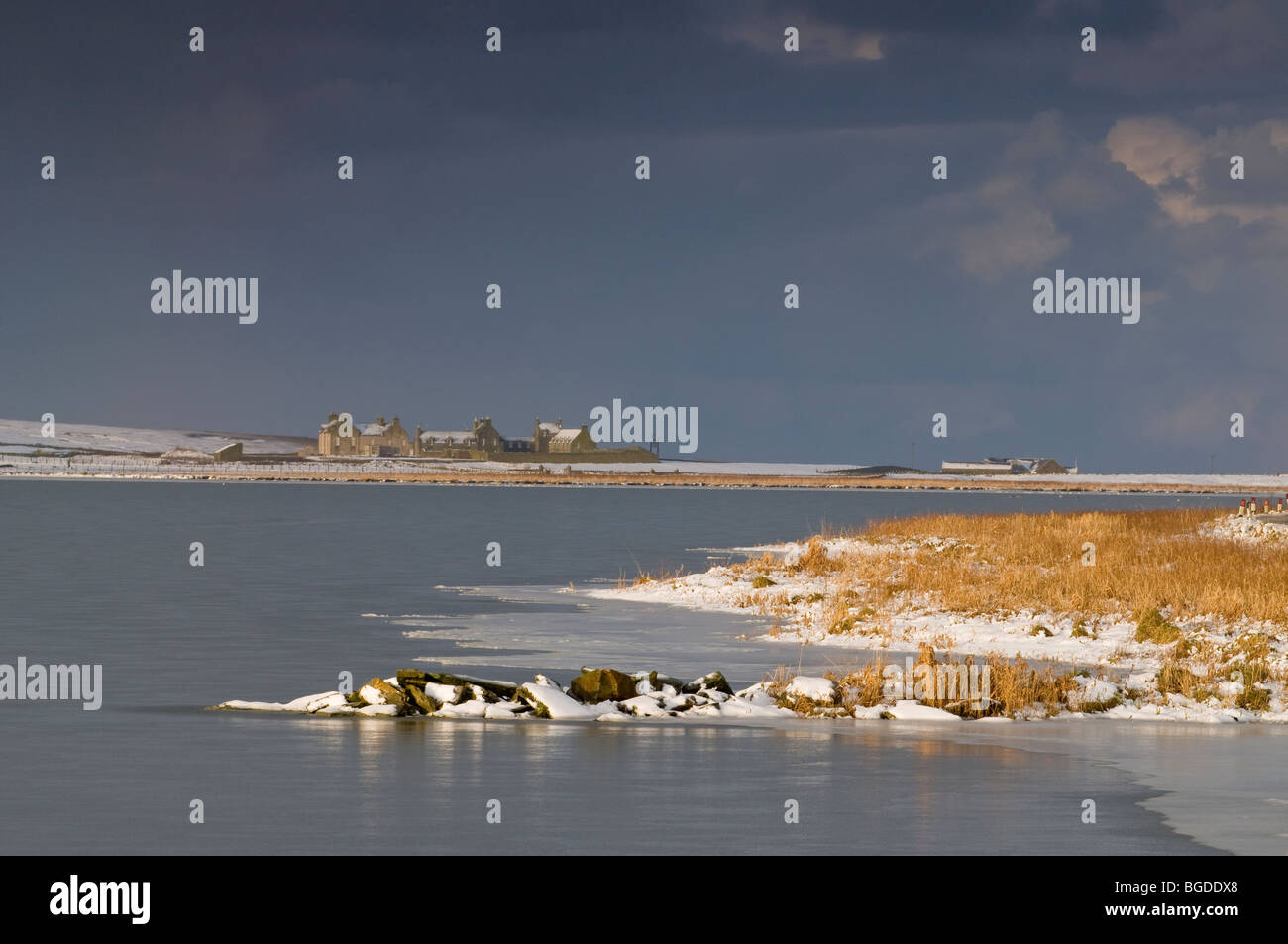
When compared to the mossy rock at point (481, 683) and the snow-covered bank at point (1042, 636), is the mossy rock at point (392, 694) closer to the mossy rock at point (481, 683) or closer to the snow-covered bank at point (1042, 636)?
the mossy rock at point (481, 683)

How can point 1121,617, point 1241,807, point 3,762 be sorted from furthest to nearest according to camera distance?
point 1121,617, point 3,762, point 1241,807

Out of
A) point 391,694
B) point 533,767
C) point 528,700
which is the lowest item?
point 533,767

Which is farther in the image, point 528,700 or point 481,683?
point 481,683

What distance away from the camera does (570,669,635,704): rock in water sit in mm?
22297

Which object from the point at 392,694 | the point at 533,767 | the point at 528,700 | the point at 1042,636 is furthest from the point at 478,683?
the point at 1042,636

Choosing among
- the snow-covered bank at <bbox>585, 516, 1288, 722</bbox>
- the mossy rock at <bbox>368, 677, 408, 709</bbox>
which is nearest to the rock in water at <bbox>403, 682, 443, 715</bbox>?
the mossy rock at <bbox>368, 677, 408, 709</bbox>

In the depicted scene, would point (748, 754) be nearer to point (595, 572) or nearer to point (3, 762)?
point (3, 762)

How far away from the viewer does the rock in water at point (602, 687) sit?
22.3 meters

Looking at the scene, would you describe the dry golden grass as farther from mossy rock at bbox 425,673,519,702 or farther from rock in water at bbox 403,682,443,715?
rock in water at bbox 403,682,443,715

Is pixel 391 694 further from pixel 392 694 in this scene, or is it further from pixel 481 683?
pixel 481 683

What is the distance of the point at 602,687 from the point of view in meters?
22.4

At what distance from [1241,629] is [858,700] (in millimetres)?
9681
